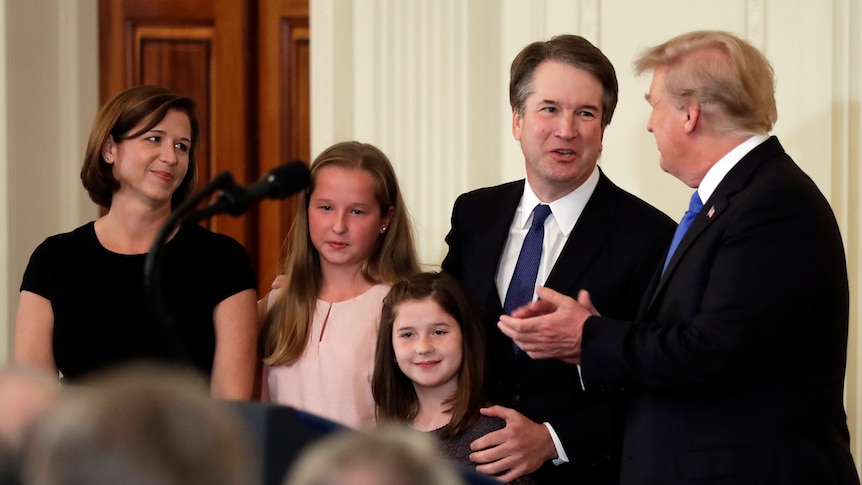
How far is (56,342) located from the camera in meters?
2.91

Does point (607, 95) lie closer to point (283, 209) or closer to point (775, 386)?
point (775, 386)

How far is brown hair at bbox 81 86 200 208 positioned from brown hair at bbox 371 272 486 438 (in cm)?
72

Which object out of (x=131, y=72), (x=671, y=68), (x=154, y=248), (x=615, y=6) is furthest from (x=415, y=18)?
(x=154, y=248)

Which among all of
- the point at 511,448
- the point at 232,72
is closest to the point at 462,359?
the point at 511,448

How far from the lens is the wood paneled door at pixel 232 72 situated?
14.4 ft

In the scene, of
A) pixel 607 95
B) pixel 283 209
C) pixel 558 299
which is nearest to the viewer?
pixel 558 299

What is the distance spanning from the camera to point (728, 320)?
2.21 m

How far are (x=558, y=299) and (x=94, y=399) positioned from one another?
1.65 meters

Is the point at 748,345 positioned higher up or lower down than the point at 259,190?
lower down

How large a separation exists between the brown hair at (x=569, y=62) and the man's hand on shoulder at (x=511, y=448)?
2.49 feet

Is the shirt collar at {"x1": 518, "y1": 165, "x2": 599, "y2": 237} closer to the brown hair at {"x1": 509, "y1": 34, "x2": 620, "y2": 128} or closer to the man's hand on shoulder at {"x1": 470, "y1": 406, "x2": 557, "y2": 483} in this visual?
the brown hair at {"x1": 509, "y1": 34, "x2": 620, "y2": 128}

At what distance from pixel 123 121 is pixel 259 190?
1.35 meters

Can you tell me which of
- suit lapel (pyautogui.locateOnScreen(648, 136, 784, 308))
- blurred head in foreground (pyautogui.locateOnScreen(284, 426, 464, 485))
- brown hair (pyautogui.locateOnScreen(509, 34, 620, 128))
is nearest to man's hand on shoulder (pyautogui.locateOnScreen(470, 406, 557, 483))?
suit lapel (pyautogui.locateOnScreen(648, 136, 784, 308))

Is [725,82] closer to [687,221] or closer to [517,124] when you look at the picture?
[687,221]
